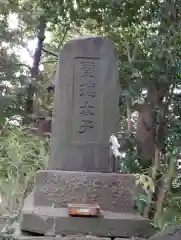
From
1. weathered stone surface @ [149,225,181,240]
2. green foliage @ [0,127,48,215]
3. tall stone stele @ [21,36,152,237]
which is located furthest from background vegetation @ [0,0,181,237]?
weathered stone surface @ [149,225,181,240]

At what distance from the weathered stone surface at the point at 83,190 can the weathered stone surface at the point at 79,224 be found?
0.53 ft

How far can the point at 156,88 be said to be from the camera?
5500 mm

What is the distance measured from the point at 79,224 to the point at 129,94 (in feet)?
9.18

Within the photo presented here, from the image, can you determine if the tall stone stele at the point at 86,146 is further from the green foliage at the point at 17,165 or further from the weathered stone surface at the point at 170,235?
the green foliage at the point at 17,165

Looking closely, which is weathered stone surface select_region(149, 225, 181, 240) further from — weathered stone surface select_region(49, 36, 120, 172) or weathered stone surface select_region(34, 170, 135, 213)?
weathered stone surface select_region(49, 36, 120, 172)

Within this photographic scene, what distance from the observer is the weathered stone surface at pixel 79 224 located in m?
2.69

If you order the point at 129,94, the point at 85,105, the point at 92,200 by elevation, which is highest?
the point at 129,94

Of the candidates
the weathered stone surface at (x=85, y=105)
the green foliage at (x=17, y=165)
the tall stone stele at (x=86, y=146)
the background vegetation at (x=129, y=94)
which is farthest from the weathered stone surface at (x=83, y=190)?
the green foliage at (x=17, y=165)

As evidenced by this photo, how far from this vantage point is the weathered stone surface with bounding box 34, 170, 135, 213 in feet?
9.71

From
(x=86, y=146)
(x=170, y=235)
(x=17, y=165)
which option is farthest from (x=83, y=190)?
(x=17, y=165)

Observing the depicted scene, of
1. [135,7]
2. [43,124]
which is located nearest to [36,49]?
[43,124]

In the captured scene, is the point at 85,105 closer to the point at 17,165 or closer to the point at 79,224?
the point at 79,224

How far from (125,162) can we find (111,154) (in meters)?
2.03

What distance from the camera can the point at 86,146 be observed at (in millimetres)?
3346
